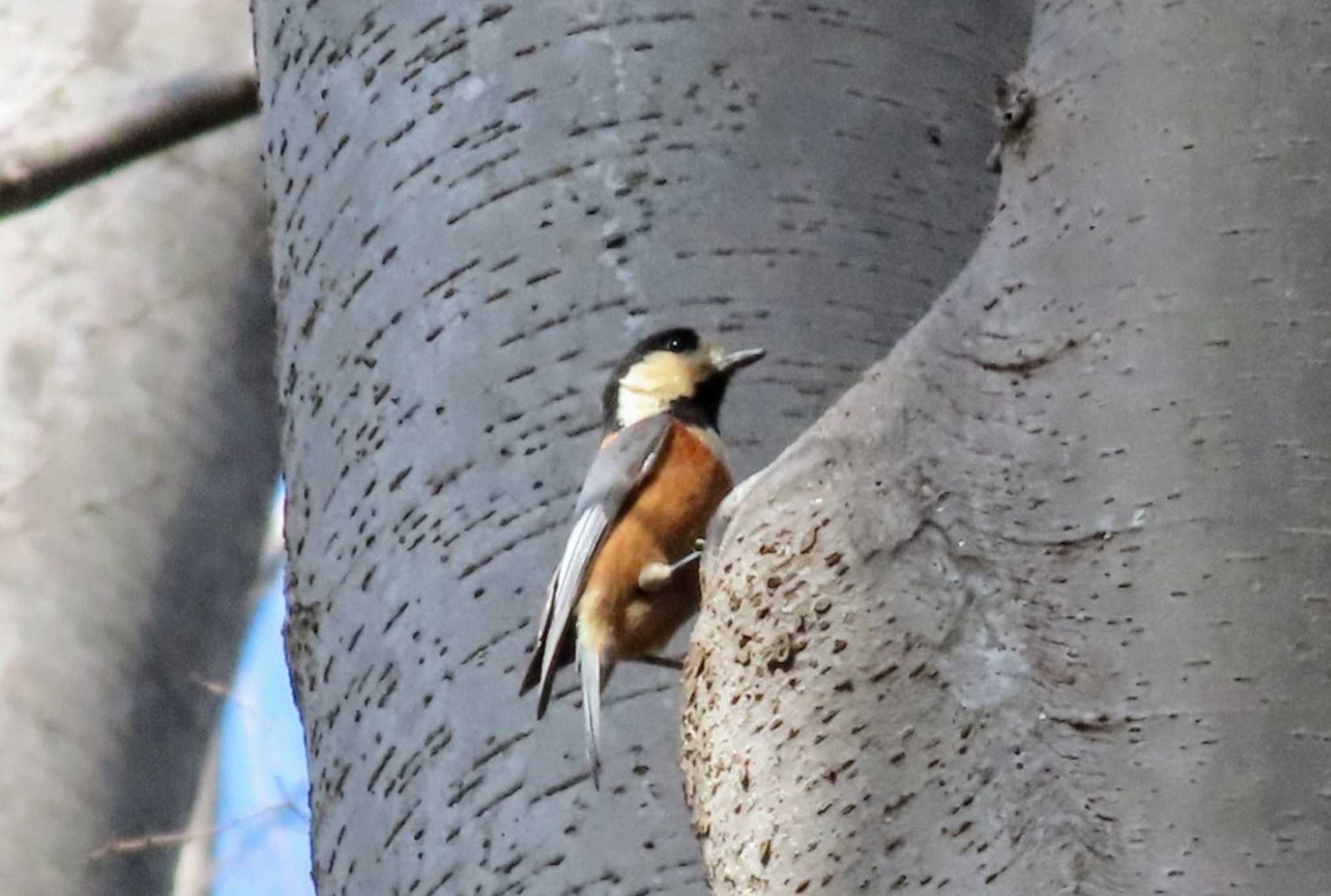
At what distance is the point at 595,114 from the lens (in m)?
1.95

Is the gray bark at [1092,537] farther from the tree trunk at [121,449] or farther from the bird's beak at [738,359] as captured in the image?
the tree trunk at [121,449]

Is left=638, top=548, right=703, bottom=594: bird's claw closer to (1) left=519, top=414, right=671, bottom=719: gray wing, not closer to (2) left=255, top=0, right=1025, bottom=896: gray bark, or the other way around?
(1) left=519, top=414, right=671, bottom=719: gray wing

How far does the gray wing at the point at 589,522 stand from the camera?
5.88 ft

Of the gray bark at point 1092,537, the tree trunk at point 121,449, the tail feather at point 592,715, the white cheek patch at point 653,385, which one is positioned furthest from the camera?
the tree trunk at point 121,449

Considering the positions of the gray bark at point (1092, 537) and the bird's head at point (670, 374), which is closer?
the gray bark at point (1092, 537)

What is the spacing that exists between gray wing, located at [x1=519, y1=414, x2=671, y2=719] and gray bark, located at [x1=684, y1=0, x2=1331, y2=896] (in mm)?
373

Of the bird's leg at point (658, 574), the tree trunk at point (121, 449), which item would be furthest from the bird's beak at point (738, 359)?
the tree trunk at point (121, 449)

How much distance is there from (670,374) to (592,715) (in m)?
0.65

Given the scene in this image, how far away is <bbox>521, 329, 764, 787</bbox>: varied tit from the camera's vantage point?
6.19ft

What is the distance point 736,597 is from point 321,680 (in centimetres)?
56

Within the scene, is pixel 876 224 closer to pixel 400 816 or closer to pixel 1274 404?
pixel 400 816

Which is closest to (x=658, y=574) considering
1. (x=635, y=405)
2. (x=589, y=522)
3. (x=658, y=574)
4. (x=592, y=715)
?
(x=658, y=574)

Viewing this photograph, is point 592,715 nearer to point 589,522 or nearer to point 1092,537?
point 589,522

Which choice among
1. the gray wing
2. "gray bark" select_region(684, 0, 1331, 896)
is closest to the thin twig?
the gray wing
